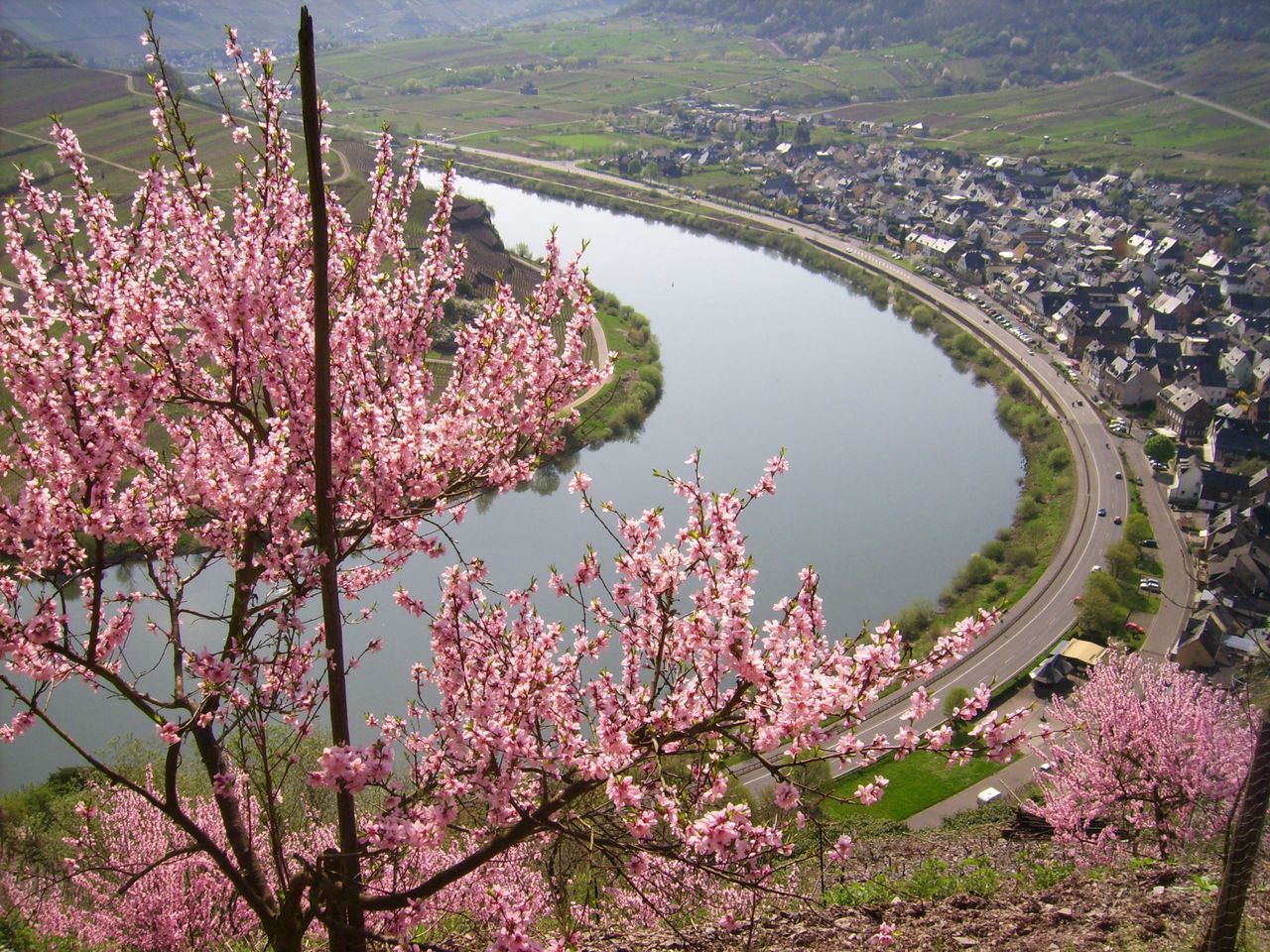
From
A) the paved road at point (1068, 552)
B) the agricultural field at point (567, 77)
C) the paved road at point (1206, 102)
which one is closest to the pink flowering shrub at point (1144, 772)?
the paved road at point (1068, 552)

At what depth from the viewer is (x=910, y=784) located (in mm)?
15312

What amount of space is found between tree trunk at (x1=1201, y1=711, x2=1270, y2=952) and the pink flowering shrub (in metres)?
4.14

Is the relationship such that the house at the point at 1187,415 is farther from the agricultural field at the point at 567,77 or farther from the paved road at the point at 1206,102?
the paved road at the point at 1206,102

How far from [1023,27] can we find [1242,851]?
110089 mm

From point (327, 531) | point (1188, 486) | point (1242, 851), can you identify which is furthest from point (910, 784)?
point (1188, 486)

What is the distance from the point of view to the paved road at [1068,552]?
18234 mm

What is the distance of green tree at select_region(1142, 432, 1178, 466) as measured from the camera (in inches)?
1035

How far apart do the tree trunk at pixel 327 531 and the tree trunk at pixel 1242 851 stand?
343 cm

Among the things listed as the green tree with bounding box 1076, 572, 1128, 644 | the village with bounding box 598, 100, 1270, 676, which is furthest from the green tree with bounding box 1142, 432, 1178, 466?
the green tree with bounding box 1076, 572, 1128, 644

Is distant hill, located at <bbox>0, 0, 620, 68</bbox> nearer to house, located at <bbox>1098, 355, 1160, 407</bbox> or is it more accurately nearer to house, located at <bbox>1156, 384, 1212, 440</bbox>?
house, located at <bbox>1098, 355, 1160, 407</bbox>

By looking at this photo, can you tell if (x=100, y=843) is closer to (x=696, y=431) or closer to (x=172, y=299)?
(x=172, y=299)

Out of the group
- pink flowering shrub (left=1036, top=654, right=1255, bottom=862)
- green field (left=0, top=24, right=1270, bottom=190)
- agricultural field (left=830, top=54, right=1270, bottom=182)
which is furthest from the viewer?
agricultural field (left=830, top=54, right=1270, bottom=182)

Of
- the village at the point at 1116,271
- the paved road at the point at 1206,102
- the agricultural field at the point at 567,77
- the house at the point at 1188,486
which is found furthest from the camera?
the agricultural field at the point at 567,77

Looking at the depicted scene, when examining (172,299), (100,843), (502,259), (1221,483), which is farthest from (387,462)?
(502,259)
